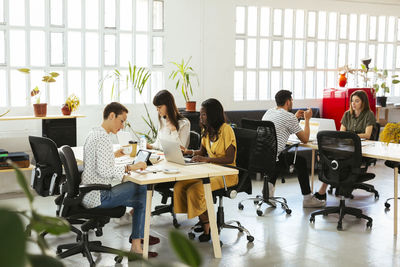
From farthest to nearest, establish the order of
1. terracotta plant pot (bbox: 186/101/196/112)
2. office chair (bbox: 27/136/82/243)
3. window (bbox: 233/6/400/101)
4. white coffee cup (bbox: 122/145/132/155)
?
window (bbox: 233/6/400/101), terracotta plant pot (bbox: 186/101/196/112), white coffee cup (bbox: 122/145/132/155), office chair (bbox: 27/136/82/243)

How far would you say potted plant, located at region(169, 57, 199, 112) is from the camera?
7.32 meters

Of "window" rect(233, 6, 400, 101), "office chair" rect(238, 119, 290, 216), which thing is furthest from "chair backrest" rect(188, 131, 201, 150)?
"window" rect(233, 6, 400, 101)

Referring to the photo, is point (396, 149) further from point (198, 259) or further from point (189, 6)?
point (198, 259)

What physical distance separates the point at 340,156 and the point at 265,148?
32.3 inches

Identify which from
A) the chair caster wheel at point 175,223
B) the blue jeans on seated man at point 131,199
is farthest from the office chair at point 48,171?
the chair caster wheel at point 175,223

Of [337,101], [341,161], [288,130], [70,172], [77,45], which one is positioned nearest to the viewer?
[70,172]

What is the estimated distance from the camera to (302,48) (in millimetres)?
9031

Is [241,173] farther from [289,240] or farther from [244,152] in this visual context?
[289,240]

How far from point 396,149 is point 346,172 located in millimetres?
775

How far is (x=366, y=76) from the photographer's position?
9.21 m

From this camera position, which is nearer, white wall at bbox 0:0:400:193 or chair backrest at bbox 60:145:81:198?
chair backrest at bbox 60:145:81:198

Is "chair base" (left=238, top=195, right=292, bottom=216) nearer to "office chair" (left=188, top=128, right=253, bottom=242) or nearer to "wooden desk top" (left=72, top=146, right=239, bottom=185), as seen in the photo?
"office chair" (left=188, top=128, right=253, bottom=242)

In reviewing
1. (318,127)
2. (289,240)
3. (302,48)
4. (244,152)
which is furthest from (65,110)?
(302,48)

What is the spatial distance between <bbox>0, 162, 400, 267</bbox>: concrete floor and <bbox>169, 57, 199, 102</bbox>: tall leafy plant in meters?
2.16
